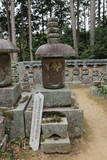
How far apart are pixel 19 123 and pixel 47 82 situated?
983 mm

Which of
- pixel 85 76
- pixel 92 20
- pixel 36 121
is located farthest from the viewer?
pixel 92 20

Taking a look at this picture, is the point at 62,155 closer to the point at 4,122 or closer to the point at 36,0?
the point at 4,122

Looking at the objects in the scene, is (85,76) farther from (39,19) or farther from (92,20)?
(39,19)

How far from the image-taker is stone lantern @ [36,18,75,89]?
3166 millimetres

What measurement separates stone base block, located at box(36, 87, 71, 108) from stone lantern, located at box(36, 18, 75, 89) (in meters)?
→ 0.13

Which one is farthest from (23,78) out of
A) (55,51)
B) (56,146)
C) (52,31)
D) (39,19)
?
(39,19)

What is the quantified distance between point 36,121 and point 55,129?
40cm

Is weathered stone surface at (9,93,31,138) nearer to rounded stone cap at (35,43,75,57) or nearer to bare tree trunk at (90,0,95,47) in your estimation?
rounded stone cap at (35,43,75,57)

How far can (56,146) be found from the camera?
275 cm

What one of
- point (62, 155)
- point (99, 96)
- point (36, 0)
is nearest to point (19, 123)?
point (62, 155)

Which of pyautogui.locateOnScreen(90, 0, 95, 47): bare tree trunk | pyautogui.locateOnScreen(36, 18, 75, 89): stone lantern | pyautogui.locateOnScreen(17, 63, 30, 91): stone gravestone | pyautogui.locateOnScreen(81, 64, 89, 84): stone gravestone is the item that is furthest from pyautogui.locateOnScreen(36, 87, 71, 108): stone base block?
pyautogui.locateOnScreen(90, 0, 95, 47): bare tree trunk

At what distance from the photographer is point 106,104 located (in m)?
5.29

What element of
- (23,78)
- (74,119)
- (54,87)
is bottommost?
(74,119)

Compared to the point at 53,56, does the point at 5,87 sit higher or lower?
lower
